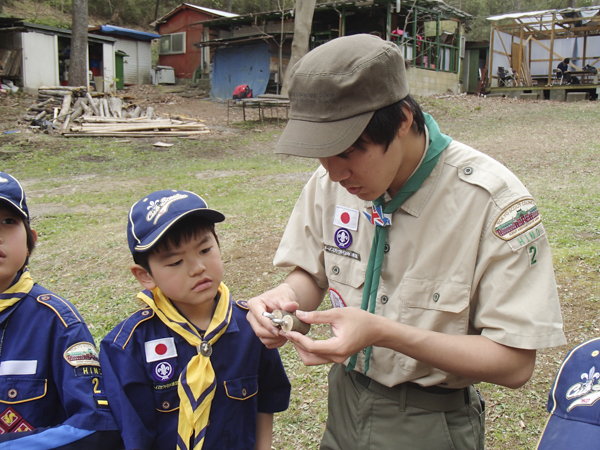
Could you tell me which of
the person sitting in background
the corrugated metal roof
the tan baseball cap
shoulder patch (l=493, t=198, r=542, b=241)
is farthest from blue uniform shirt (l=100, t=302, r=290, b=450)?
the person sitting in background

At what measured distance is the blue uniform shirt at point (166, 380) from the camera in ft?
6.30

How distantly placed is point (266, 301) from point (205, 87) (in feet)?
92.9

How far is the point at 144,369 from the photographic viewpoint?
1978 millimetres

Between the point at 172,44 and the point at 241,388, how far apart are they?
111ft

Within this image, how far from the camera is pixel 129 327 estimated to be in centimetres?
200

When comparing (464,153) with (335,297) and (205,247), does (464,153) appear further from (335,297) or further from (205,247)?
(205,247)

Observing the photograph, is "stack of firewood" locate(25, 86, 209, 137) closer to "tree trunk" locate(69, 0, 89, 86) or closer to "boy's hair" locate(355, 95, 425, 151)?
"tree trunk" locate(69, 0, 89, 86)

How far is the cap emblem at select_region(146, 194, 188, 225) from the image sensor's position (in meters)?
2.02

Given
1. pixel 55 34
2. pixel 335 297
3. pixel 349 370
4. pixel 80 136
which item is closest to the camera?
pixel 349 370

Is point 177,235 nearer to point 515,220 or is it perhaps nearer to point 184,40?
point 515,220

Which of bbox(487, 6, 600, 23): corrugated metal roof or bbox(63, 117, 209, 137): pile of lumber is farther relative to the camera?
bbox(487, 6, 600, 23): corrugated metal roof

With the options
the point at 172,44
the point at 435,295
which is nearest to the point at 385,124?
the point at 435,295

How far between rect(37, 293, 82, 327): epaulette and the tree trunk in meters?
21.0

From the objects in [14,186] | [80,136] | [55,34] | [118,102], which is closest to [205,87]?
[55,34]
